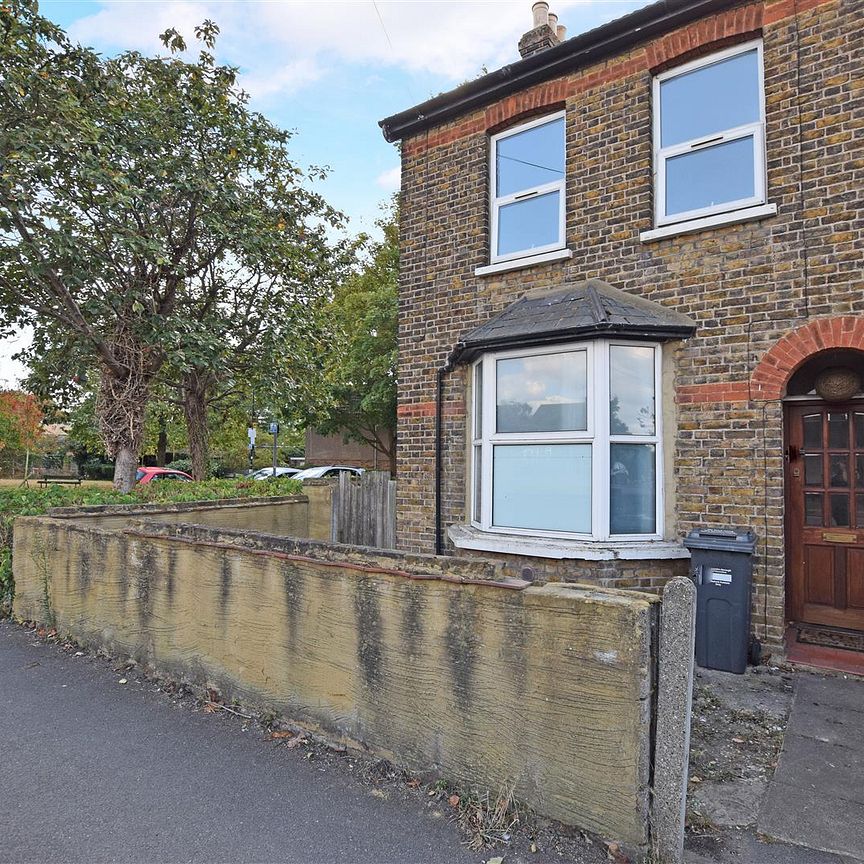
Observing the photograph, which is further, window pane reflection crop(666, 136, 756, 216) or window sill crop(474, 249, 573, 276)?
window sill crop(474, 249, 573, 276)

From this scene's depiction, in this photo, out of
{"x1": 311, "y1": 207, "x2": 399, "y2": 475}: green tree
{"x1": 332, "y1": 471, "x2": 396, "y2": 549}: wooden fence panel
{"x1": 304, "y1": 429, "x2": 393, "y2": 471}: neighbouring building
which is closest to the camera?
{"x1": 332, "y1": 471, "x2": 396, "y2": 549}: wooden fence panel

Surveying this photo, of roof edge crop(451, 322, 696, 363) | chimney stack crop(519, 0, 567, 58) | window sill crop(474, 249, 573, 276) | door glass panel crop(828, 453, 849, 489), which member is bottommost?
door glass panel crop(828, 453, 849, 489)

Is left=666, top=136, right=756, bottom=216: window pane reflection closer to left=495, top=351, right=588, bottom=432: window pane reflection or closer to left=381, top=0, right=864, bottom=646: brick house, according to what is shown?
left=381, top=0, right=864, bottom=646: brick house

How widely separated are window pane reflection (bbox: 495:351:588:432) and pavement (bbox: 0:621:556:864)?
11.6 ft

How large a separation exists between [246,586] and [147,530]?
144cm

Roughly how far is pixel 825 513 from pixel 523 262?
3.84 m

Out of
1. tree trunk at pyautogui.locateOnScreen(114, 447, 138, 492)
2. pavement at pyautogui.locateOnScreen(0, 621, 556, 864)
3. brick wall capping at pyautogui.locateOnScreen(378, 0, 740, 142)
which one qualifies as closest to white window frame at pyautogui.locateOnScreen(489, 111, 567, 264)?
brick wall capping at pyautogui.locateOnScreen(378, 0, 740, 142)

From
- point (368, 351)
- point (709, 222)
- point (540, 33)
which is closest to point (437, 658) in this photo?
point (709, 222)

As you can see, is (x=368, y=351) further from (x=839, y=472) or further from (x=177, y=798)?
(x=177, y=798)

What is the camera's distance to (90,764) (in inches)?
131

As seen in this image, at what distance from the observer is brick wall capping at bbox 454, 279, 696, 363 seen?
525cm

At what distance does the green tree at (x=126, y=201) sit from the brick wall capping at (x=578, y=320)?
19.4 ft

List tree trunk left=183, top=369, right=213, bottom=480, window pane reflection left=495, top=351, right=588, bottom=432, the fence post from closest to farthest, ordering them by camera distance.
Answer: the fence post
window pane reflection left=495, top=351, right=588, bottom=432
tree trunk left=183, top=369, right=213, bottom=480

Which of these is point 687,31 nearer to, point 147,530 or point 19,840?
point 147,530
